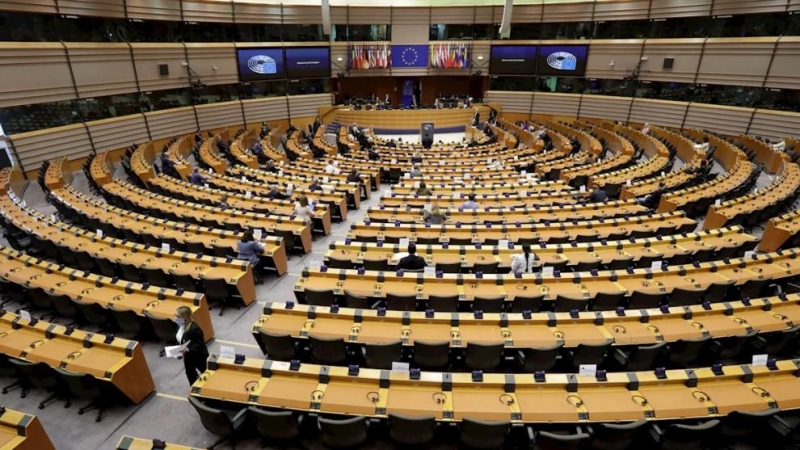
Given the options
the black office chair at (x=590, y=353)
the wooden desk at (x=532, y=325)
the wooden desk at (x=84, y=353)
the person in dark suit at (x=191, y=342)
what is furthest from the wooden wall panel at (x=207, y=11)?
the black office chair at (x=590, y=353)

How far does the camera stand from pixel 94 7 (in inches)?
797

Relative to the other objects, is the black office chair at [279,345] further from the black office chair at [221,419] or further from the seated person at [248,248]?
the seated person at [248,248]

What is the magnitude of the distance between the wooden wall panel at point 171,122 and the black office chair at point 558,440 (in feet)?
A: 84.1

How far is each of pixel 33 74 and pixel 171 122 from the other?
7.07m

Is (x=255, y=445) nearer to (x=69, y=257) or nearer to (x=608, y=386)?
(x=608, y=386)

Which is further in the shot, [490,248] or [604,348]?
[490,248]

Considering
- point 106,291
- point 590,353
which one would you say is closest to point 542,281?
point 590,353

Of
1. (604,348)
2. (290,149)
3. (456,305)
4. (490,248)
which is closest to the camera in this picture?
(604,348)

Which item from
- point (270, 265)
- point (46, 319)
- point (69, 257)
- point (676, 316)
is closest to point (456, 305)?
point (676, 316)

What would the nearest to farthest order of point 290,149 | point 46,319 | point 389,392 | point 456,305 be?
point 389,392 < point 456,305 < point 46,319 < point 290,149

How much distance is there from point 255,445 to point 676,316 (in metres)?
7.02

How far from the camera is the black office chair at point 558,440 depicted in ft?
15.9

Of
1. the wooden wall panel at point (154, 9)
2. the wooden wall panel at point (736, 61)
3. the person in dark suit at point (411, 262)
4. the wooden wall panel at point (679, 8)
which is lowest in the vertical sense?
the person in dark suit at point (411, 262)

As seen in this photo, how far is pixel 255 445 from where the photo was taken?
6004 millimetres
